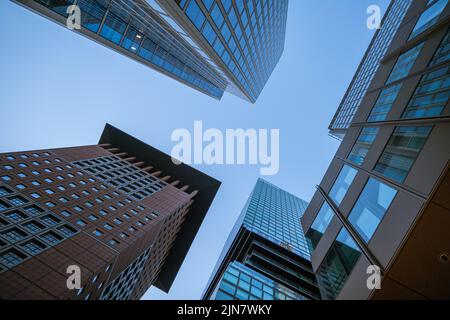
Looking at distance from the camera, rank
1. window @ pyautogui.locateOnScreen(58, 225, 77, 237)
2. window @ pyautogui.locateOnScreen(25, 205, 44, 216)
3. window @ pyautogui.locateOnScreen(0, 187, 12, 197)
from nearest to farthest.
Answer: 1. window @ pyautogui.locateOnScreen(0, 187, 12, 197)
2. window @ pyautogui.locateOnScreen(25, 205, 44, 216)
3. window @ pyautogui.locateOnScreen(58, 225, 77, 237)

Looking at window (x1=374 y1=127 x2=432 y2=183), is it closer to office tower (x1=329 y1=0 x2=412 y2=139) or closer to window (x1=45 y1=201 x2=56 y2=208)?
office tower (x1=329 y1=0 x2=412 y2=139)

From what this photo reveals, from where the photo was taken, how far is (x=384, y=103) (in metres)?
16.3

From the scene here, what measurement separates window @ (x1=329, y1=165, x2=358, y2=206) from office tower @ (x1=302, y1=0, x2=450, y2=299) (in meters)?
0.10

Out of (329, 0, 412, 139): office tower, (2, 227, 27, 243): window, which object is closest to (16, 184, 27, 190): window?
(2, 227, 27, 243): window

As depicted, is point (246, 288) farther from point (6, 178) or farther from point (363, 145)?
point (6, 178)

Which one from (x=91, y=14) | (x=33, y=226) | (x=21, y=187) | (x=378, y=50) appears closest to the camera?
(x=91, y=14)

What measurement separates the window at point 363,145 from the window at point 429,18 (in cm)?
614

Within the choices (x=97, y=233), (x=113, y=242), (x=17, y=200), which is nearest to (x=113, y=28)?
(x=17, y=200)

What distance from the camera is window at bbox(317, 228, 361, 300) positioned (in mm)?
12319

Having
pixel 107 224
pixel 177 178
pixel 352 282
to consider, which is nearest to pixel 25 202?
pixel 107 224

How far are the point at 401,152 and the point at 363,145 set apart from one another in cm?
504

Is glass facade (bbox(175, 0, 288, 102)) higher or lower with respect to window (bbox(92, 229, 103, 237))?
higher
